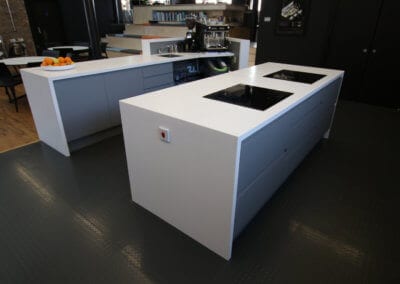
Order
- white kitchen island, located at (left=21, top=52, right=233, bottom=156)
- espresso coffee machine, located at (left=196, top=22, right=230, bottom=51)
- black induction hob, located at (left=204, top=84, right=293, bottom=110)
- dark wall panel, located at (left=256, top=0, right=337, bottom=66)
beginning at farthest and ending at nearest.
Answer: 1. dark wall panel, located at (left=256, top=0, right=337, bottom=66)
2. espresso coffee machine, located at (left=196, top=22, right=230, bottom=51)
3. white kitchen island, located at (left=21, top=52, right=233, bottom=156)
4. black induction hob, located at (left=204, top=84, right=293, bottom=110)

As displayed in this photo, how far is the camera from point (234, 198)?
1347mm

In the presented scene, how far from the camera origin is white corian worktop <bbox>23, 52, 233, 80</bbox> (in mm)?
2436

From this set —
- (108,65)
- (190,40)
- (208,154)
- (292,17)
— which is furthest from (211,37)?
(208,154)

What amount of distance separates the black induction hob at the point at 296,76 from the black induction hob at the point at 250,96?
0.54 m

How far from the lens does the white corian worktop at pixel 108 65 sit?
7.99ft

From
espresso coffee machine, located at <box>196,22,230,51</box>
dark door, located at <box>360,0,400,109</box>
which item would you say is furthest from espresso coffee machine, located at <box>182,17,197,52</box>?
dark door, located at <box>360,0,400,109</box>

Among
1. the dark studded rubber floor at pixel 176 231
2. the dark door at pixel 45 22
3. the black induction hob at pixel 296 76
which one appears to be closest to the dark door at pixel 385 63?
the dark studded rubber floor at pixel 176 231

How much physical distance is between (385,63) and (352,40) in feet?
2.10

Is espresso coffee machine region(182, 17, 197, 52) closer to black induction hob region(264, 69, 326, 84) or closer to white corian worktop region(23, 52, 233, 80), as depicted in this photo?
white corian worktop region(23, 52, 233, 80)

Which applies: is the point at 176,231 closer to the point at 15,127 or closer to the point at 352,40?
the point at 15,127

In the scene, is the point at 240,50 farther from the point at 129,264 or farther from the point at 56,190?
the point at 129,264

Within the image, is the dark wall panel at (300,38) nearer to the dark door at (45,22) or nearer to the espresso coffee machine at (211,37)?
the espresso coffee machine at (211,37)

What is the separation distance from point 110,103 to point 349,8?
160 inches

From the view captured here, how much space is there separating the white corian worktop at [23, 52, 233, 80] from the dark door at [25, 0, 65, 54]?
6453 millimetres
